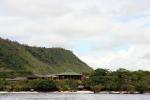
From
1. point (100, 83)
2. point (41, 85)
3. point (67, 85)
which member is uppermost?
point (100, 83)

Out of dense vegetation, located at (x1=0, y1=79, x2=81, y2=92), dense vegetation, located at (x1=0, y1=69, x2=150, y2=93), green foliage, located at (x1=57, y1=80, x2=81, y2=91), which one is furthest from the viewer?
green foliage, located at (x1=57, y1=80, x2=81, y2=91)

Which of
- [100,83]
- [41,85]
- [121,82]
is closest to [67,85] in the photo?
[41,85]

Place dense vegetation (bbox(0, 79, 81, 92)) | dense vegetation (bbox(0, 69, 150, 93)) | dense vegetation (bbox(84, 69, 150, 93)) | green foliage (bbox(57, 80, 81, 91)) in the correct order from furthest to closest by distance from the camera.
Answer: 1. green foliage (bbox(57, 80, 81, 91))
2. dense vegetation (bbox(0, 79, 81, 92))
3. dense vegetation (bbox(0, 69, 150, 93))
4. dense vegetation (bbox(84, 69, 150, 93))

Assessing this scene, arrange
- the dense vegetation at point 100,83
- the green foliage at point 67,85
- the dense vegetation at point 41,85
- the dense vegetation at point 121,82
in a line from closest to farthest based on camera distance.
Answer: the dense vegetation at point 121,82 → the dense vegetation at point 100,83 → the dense vegetation at point 41,85 → the green foliage at point 67,85

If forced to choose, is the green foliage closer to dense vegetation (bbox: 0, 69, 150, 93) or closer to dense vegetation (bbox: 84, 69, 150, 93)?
dense vegetation (bbox: 0, 69, 150, 93)

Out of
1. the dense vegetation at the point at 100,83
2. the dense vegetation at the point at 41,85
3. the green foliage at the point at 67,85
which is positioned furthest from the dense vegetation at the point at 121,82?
the dense vegetation at the point at 41,85

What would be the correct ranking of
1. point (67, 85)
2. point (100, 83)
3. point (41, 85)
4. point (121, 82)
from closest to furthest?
point (121, 82) → point (100, 83) → point (41, 85) → point (67, 85)

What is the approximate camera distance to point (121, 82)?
15300 centimetres

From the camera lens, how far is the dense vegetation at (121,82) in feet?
489

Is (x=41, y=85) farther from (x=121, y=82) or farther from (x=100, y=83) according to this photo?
(x=121, y=82)

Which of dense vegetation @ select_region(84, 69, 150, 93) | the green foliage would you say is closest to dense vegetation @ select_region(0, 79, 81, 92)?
the green foliage

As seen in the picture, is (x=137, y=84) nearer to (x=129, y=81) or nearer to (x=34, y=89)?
(x=129, y=81)

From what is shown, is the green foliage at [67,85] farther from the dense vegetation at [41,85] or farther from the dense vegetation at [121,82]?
the dense vegetation at [121,82]

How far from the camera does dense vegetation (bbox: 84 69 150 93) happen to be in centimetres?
14900
